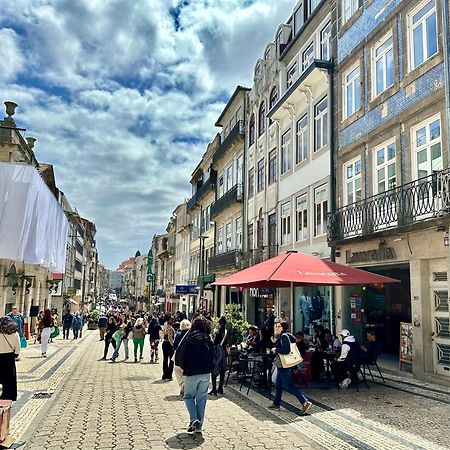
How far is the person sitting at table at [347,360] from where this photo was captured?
9.80m

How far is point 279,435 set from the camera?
21.5ft

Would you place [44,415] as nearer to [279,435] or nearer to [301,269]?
[279,435]

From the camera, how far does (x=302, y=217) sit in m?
18.7

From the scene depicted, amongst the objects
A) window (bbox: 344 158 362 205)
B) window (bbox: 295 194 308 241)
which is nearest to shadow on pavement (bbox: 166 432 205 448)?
window (bbox: 344 158 362 205)

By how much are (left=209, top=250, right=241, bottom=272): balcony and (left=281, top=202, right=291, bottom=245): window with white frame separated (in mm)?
5446

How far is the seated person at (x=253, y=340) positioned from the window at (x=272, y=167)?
1084 centimetres

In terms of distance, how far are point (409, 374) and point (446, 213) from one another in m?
4.30

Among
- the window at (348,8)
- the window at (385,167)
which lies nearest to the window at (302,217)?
the window at (385,167)

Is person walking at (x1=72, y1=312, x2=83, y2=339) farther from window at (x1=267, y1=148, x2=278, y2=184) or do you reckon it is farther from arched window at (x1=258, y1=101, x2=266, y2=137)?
arched window at (x1=258, y1=101, x2=266, y2=137)

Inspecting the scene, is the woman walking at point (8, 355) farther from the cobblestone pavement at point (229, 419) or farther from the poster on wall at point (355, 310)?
the poster on wall at point (355, 310)

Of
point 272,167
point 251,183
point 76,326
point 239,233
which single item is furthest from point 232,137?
point 76,326

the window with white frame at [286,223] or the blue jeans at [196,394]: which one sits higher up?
the window with white frame at [286,223]

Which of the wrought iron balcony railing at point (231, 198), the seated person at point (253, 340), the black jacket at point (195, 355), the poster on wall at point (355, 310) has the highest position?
the wrought iron balcony railing at point (231, 198)

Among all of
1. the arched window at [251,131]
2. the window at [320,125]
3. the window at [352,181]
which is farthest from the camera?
the arched window at [251,131]
